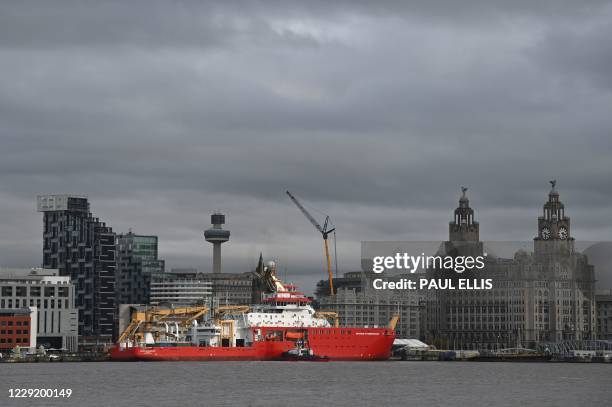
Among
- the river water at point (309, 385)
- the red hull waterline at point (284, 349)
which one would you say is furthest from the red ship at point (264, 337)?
the river water at point (309, 385)

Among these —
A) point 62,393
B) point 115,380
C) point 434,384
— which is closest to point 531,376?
point 434,384

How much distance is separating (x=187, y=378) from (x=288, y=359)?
144 feet

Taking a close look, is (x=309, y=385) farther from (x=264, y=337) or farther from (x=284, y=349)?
(x=264, y=337)

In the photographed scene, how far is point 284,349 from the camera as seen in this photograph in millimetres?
178375

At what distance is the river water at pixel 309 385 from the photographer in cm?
10581

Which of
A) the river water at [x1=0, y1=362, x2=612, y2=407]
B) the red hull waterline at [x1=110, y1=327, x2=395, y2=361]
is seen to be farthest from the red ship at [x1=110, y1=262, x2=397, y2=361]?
the river water at [x1=0, y1=362, x2=612, y2=407]

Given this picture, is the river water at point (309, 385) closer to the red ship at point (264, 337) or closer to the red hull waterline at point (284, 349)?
the red hull waterline at point (284, 349)

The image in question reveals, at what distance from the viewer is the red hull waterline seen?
586 feet

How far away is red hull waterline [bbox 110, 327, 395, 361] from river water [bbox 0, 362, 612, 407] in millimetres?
9032

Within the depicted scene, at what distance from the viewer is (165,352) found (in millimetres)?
179625

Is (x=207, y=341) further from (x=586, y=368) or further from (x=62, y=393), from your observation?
(x=62, y=393)

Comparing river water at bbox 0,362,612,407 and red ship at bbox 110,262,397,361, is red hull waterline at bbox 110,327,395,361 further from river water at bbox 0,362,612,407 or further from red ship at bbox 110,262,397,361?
river water at bbox 0,362,612,407

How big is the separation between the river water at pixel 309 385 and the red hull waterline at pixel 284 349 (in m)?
9.03

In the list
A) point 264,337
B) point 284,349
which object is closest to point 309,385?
point 284,349
